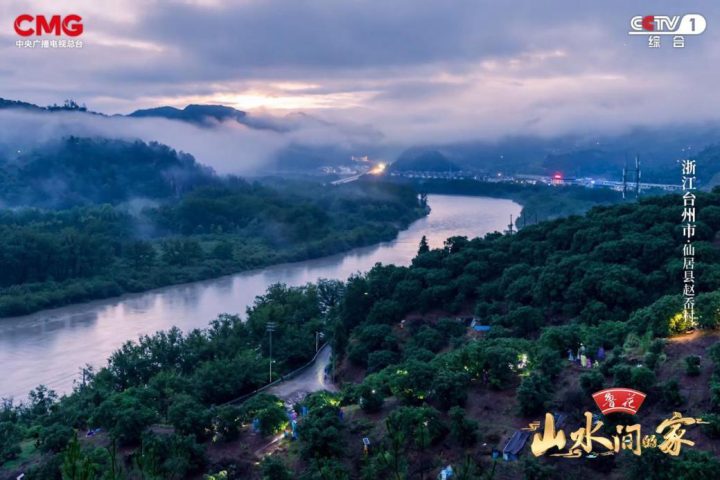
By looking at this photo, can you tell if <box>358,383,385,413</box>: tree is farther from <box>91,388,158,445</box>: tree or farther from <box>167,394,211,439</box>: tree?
A: <box>91,388,158,445</box>: tree

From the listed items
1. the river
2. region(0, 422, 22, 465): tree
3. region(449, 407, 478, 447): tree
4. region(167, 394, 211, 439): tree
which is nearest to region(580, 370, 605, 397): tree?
region(449, 407, 478, 447): tree

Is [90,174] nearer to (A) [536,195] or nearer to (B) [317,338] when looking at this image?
(A) [536,195]

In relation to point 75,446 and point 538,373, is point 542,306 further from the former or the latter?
point 75,446

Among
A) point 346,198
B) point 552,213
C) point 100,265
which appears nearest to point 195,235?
point 100,265

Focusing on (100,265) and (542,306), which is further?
(100,265)

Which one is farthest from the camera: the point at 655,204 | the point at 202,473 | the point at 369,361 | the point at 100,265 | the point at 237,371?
the point at 100,265

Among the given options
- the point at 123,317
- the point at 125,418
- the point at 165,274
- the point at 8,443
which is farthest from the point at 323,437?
the point at 165,274

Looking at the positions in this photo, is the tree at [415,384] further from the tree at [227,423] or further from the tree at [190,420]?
the tree at [190,420]
